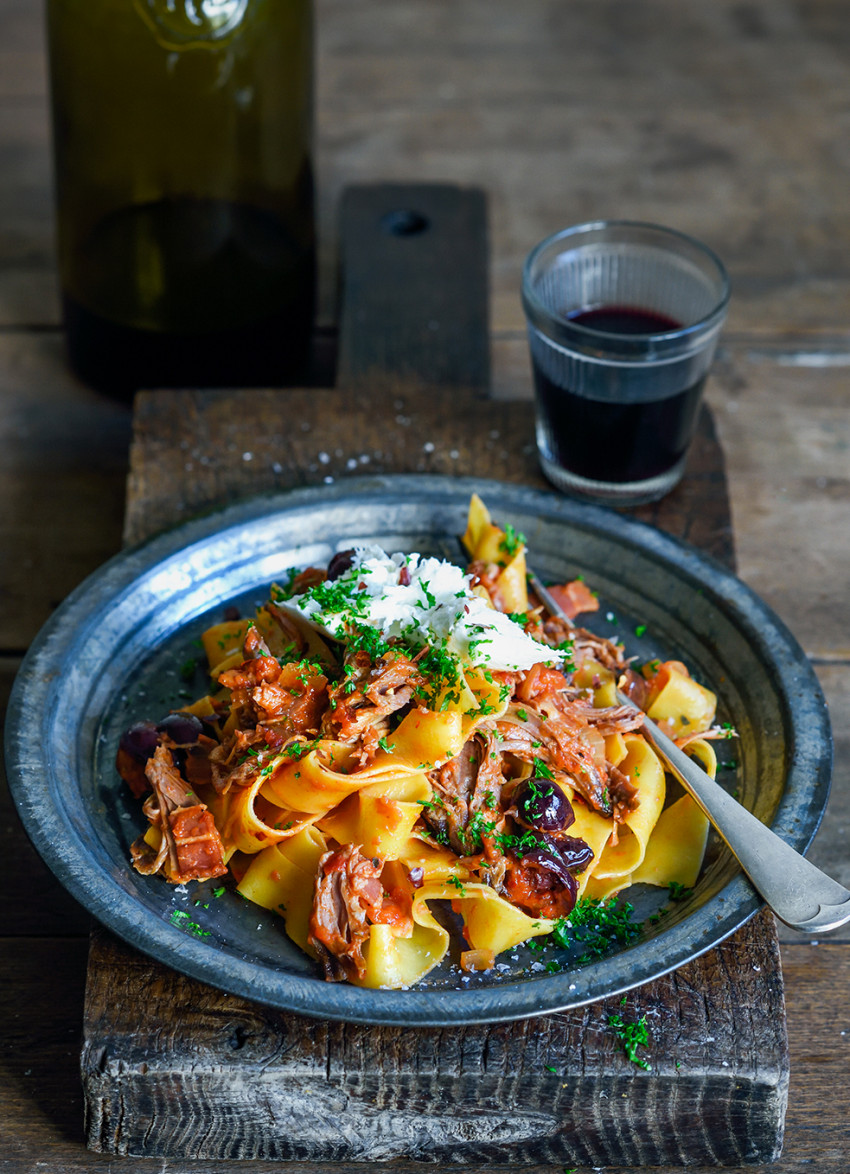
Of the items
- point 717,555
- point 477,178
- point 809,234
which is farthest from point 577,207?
point 717,555

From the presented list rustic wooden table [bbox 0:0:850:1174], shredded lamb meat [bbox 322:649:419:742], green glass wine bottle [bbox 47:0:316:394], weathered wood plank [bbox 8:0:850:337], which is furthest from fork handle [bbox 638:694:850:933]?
weathered wood plank [bbox 8:0:850:337]

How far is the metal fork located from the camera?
2244mm

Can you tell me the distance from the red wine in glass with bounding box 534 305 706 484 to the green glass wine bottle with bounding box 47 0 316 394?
97 centimetres

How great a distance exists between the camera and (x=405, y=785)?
2488 mm

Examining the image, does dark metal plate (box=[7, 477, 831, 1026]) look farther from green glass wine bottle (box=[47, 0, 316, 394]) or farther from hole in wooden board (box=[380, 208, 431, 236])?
hole in wooden board (box=[380, 208, 431, 236])

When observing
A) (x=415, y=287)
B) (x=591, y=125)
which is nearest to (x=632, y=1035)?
(x=415, y=287)

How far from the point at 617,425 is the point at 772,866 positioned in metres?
1.31

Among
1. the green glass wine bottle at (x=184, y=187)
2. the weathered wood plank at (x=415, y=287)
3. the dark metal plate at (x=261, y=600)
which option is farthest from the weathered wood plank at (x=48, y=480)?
the weathered wood plank at (x=415, y=287)

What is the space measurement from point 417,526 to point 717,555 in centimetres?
75

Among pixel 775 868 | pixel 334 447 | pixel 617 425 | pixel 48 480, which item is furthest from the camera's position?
pixel 48 480

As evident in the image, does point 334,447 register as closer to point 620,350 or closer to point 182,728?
point 620,350

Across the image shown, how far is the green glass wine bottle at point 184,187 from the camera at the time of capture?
355 centimetres

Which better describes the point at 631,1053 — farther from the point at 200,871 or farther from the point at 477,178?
the point at 477,178

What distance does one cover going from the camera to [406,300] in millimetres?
4039
